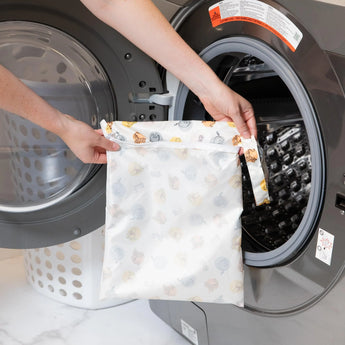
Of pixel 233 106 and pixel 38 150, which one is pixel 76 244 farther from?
pixel 233 106

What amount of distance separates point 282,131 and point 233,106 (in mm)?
241

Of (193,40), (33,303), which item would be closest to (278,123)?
(193,40)

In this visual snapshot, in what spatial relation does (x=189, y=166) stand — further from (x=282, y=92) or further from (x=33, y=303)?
(x=33, y=303)

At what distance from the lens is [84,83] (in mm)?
1037

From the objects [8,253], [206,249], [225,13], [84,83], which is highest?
[225,13]

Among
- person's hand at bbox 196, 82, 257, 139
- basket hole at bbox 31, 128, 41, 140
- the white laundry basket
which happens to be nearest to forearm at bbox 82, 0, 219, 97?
person's hand at bbox 196, 82, 257, 139

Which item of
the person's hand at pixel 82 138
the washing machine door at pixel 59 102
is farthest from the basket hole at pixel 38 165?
the person's hand at pixel 82 138

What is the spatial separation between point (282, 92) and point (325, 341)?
1.62 feet

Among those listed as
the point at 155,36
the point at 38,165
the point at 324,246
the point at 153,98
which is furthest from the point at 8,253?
the point at 324,246

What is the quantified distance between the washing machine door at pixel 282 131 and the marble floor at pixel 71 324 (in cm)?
39

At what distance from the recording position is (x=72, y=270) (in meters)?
1.35

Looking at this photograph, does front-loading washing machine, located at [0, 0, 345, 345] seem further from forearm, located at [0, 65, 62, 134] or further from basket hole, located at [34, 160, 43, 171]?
forearm, located at [0, 65, 62, 134]

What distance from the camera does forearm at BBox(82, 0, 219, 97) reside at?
0.92 m

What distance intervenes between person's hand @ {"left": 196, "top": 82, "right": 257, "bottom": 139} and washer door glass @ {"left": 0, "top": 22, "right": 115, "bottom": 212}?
21 cm
